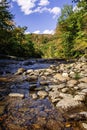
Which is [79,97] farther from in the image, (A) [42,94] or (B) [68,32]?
(B) [68,32]

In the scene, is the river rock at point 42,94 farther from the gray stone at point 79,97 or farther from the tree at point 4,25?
the tree at point 4,25

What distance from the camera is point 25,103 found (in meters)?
5.56

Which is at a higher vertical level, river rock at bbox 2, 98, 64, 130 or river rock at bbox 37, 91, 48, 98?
river rock at bbox 2, 98, 64, 130

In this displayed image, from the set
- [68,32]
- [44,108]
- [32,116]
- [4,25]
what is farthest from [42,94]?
[68,32]

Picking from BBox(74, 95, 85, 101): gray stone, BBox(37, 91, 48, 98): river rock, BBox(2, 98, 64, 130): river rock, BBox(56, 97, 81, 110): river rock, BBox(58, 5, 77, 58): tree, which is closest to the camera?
BBox(2, 98, 64, 130): river rock

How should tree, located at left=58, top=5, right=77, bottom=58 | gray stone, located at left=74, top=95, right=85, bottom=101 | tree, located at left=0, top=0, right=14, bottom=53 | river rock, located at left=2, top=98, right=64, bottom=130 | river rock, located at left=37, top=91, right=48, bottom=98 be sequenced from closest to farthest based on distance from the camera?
river rock, located at left=2, top=98, right=64, bottom=130, gray stone, located at left=74, top=95, right=85, bottom=101, river rock, located at left=37, top=91, right=48, bottom=98, tree, located at left=0, top=0, right=14, bottom=53, tree, located at left=58, top=5, right=77, bottom=58

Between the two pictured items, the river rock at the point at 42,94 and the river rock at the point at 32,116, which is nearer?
the river rock at the point at 32,116

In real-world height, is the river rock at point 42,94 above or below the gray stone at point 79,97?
below

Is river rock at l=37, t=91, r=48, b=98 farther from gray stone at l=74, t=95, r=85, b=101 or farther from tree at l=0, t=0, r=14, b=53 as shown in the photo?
tree at l=0, t=0, r=14, b=53

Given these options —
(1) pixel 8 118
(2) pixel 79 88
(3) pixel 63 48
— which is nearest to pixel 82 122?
(1) pixel 8 118

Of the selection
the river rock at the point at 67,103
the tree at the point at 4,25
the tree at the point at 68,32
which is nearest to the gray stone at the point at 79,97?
the river rock at the point at 67,103

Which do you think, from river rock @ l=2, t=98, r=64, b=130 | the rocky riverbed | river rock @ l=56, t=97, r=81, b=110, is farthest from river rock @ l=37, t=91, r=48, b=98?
river rock @ l=56, t=97, r=81, b=110

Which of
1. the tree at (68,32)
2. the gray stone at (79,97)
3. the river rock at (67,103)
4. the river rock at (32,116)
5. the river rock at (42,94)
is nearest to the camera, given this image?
the river rock at (32,116)

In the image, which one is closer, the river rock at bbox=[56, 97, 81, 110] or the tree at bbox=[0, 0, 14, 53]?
the river rock at bbox=[56, 97, 81, 110]
